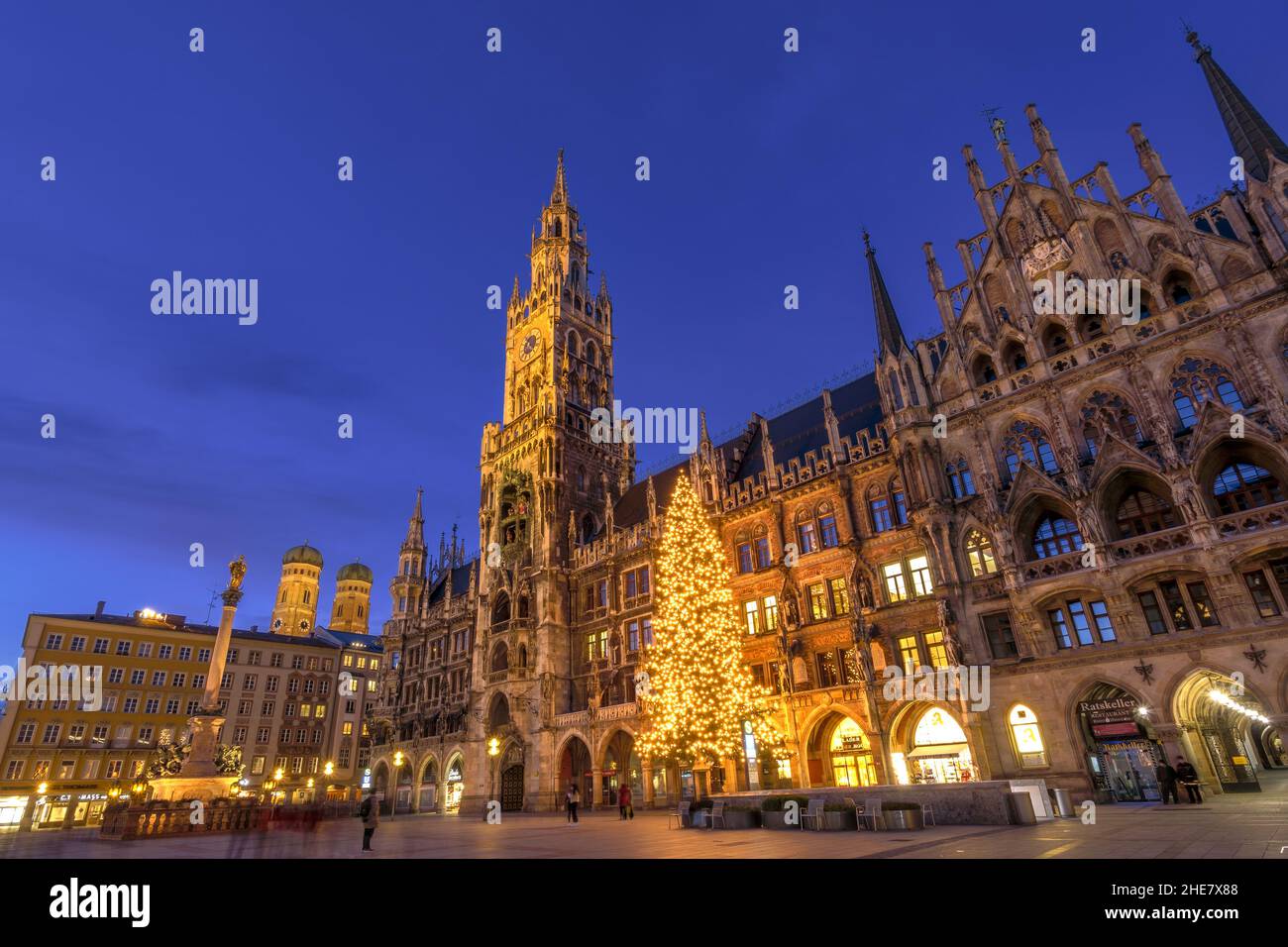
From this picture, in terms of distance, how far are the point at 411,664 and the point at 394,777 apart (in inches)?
409

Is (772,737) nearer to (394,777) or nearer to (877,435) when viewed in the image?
(877,435)

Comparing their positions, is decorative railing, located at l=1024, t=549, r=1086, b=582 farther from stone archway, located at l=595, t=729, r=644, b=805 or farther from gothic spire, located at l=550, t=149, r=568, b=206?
gothic spire, located at l=550, t=149, r=568, b=206

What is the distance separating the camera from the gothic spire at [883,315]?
33469mm

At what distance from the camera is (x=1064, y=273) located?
Answer: 28.6 meters

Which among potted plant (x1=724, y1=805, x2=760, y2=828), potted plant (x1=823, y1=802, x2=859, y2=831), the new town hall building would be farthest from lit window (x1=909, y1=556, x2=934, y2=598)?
potted plant (x1=823, y1=802, x2=859, y2=831)

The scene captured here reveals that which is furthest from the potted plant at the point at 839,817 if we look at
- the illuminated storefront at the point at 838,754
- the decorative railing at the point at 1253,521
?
the decorative railing at the point at 1253,521

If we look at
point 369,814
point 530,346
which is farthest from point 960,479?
point 530,346

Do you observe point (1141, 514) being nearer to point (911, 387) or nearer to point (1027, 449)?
point (1027, 449)

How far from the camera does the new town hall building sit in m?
22.9

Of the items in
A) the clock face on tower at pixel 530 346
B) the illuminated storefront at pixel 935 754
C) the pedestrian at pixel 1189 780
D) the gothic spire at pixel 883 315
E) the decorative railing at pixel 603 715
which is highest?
the clock face on tower at pixel 530 346

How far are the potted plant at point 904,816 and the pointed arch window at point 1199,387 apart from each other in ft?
59.6

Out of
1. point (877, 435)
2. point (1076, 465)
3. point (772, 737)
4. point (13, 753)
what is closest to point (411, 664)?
point (13, 753)

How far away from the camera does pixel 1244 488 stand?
76.4ft

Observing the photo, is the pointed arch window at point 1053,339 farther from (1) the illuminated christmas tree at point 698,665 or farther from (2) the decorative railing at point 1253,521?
(1) the illuminated christmas tree at point 698,665
